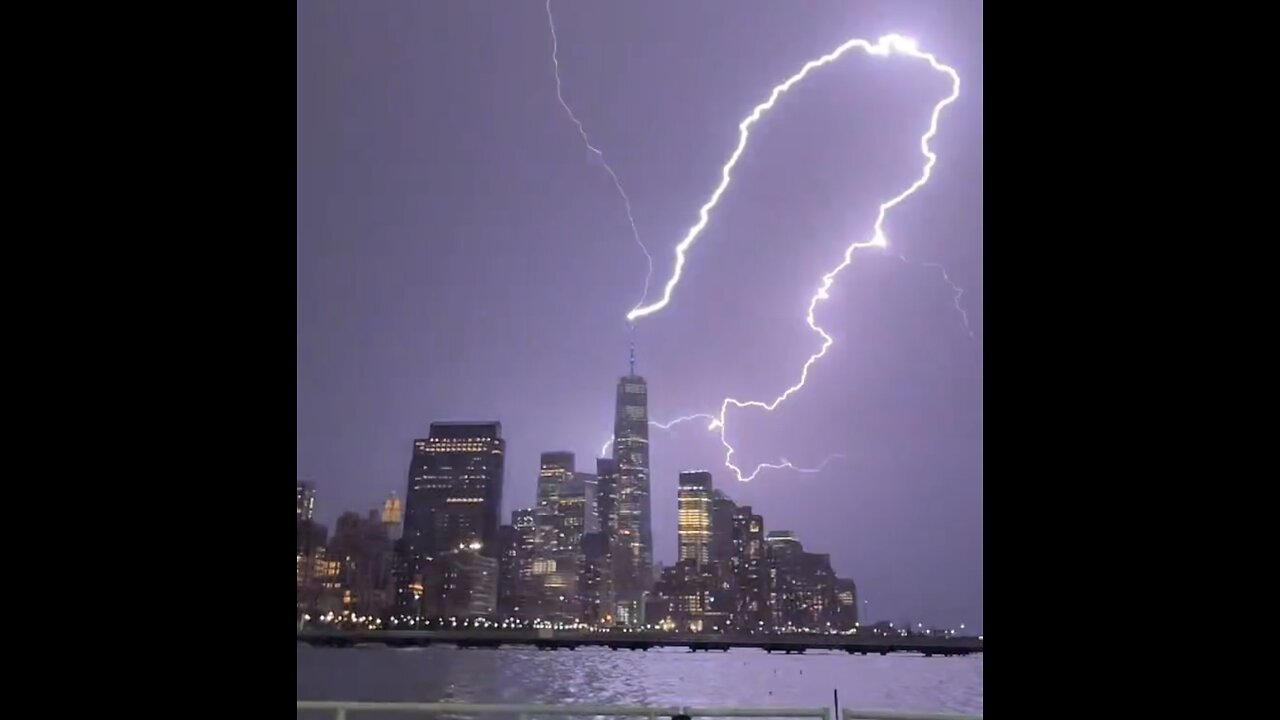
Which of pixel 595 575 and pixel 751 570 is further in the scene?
pixel 595 575

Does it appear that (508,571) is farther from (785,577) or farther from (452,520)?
(785,577)

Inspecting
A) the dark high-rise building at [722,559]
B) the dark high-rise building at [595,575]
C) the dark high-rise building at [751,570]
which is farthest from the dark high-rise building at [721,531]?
the dark high-rise building at [595,575]

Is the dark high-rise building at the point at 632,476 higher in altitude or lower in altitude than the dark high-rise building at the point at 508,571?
higher

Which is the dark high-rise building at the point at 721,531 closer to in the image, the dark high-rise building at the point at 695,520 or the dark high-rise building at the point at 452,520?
the dark high-rise building at the point at 695,520

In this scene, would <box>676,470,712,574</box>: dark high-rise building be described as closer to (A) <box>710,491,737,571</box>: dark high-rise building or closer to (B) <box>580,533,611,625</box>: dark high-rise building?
(A) <box>710,491,737,571</box>: dark high-rise building

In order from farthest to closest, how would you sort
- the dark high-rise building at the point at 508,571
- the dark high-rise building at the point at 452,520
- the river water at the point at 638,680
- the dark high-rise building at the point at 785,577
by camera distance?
the dark high-rise building at the point at 508,571 < the dark high-rise building at the point at 452,520 < the dark high-rise building at the point at 785,577 < the river water at the point at 638,680

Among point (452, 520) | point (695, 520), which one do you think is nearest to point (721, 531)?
point (695, 520)
